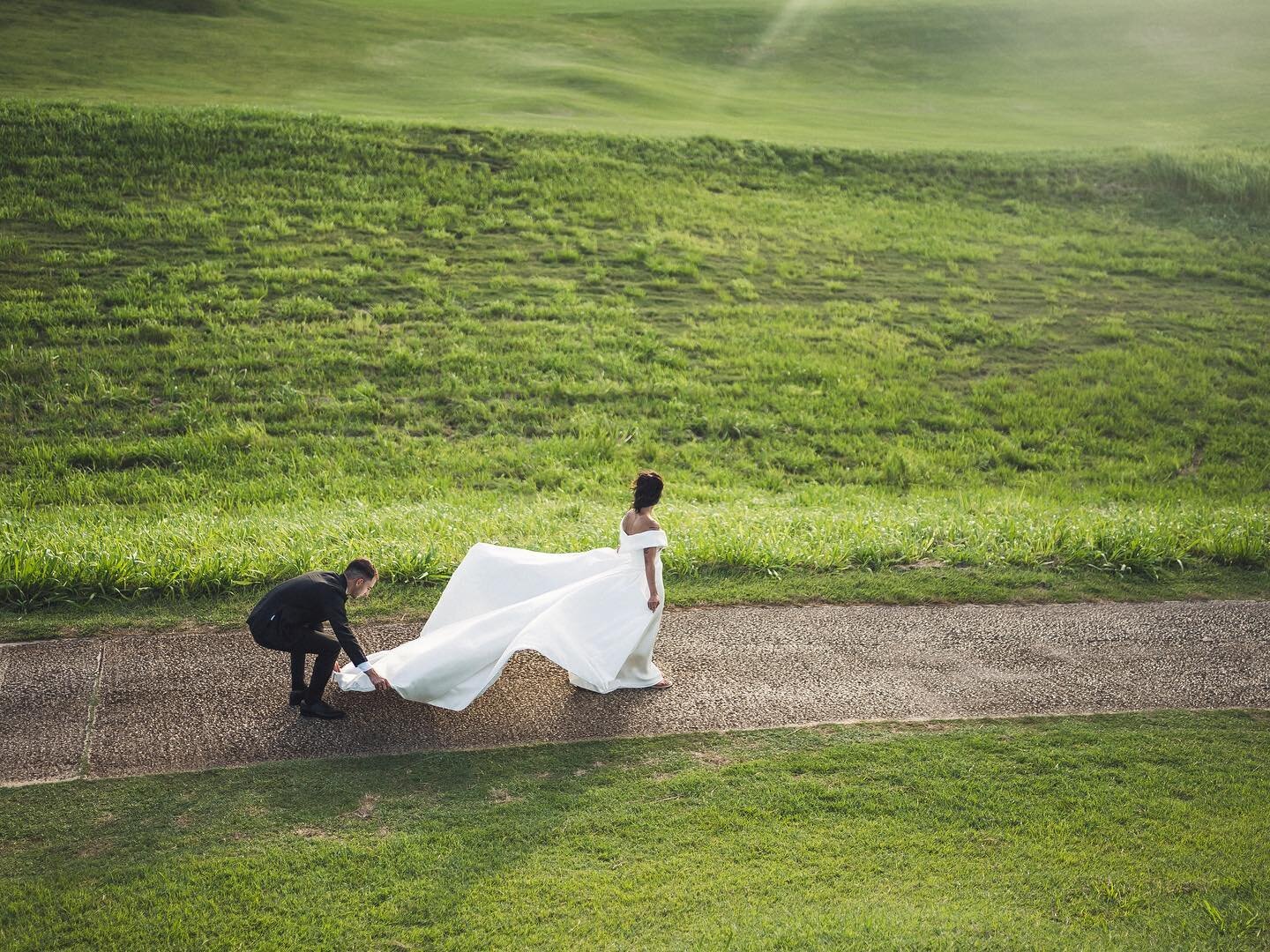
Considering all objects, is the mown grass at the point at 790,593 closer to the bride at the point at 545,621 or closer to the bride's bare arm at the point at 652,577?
the bride at the point at 545,621

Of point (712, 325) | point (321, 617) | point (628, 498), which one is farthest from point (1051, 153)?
point (321, 617)

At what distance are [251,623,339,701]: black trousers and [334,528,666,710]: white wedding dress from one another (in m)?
0.15

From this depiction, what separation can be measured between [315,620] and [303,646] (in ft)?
0.72

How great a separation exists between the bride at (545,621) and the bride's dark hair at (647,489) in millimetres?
10

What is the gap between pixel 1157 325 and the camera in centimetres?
2125

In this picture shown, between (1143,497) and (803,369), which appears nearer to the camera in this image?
(1143,497)

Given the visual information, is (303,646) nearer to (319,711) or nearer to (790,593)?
(319,711)

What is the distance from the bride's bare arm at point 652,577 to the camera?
8.36 m

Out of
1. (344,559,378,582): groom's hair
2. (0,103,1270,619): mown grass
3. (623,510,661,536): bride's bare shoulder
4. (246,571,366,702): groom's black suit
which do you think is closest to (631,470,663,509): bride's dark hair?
(623,510,661,536): bride's bare shoulder

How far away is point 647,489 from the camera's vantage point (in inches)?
327

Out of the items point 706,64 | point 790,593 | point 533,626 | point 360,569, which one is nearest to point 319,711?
point 360,569

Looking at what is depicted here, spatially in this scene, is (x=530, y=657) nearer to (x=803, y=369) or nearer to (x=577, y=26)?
(x=803, y=369)

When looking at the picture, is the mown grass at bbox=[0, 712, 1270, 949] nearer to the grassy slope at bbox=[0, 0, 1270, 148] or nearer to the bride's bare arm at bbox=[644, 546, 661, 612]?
the bride's bare arm at bbox=[644, 546, 661, 612]

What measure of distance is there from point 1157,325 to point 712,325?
30.2 feet
